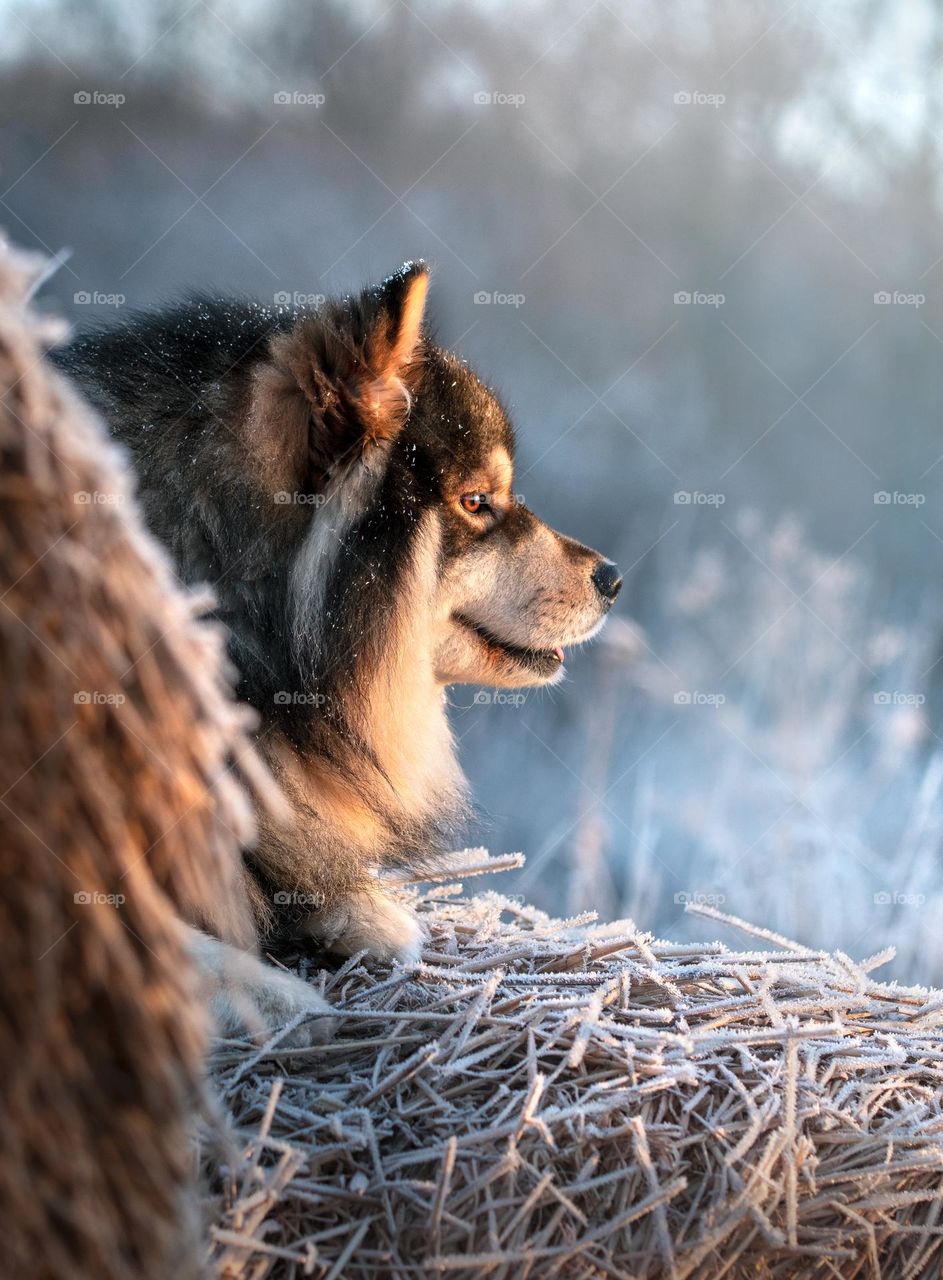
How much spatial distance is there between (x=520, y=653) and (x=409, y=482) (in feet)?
2.12

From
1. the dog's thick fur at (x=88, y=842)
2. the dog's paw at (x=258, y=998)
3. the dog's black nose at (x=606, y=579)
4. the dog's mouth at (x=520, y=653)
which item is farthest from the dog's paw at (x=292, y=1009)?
the dog's black nose at (x=606, y=579)

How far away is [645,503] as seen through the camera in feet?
23.6

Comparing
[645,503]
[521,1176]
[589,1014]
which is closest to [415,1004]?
[589,1014]

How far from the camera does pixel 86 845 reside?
1.20 meters

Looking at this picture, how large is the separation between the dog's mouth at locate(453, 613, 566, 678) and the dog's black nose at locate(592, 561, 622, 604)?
20 centimetres

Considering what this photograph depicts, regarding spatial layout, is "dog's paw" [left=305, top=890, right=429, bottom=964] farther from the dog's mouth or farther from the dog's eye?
the dog's eye

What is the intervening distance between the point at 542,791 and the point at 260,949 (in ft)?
13.9

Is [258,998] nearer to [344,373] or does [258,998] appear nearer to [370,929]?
[370,929]

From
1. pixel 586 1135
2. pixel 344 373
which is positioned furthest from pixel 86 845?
pixel 344 373

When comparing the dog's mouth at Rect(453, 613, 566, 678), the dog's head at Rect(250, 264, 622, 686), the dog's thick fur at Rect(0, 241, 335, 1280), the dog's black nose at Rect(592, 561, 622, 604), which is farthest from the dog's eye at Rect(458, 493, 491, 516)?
the dog's thick fur at Rect(0, 241, 335, 1280)

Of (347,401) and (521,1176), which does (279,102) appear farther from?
(521,1176)

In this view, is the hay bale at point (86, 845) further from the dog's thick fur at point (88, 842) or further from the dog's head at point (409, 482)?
the dog's head at point (409, 482)

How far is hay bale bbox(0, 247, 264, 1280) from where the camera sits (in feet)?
3.81

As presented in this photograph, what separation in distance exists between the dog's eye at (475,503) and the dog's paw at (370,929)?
0.93 metres
